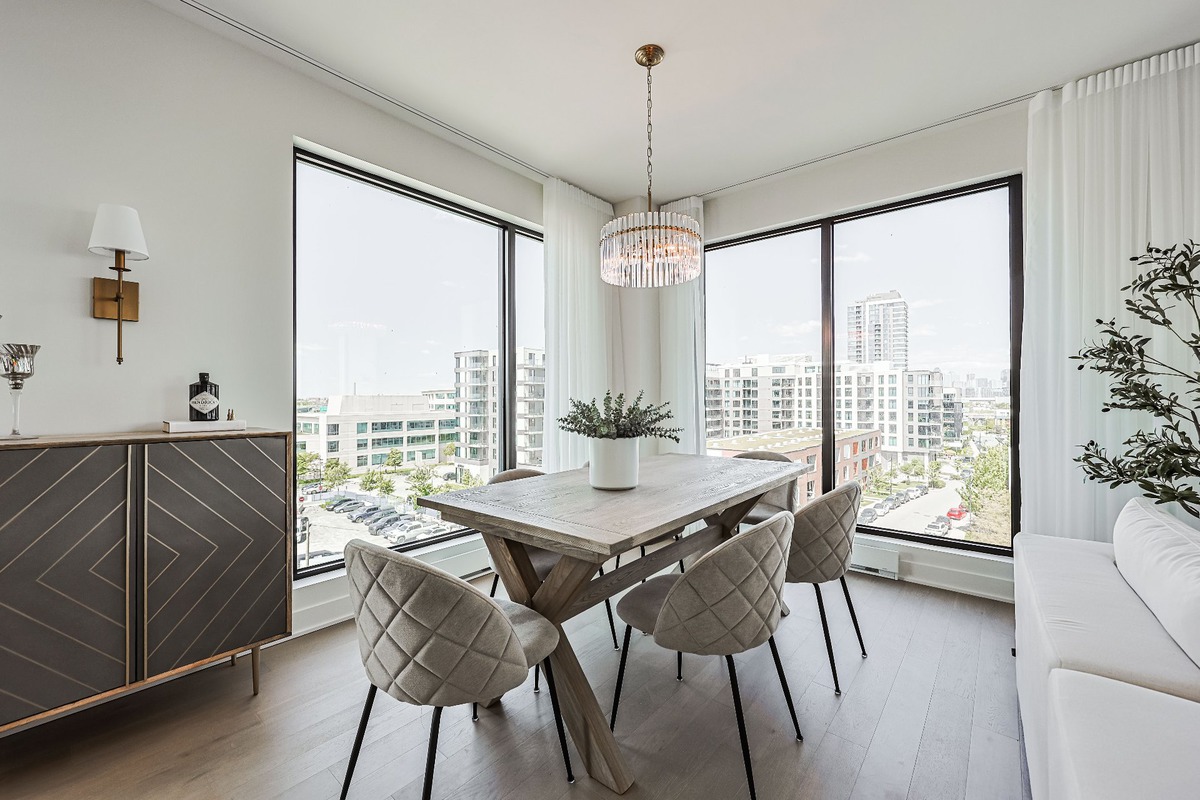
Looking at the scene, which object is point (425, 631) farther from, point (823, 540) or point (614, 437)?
point (823, 540)

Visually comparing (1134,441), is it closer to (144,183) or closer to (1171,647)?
(1171,647)

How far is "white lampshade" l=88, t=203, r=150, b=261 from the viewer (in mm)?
1957

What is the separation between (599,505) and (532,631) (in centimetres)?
48

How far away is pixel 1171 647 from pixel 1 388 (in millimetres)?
3696

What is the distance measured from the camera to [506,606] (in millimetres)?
1854

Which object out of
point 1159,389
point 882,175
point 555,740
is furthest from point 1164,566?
point 882,175

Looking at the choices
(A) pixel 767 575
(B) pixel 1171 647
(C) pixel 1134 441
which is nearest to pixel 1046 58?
(C) pixel 1134 441

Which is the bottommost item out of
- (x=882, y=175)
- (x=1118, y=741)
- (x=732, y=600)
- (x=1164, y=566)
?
(x=1118, y=741)

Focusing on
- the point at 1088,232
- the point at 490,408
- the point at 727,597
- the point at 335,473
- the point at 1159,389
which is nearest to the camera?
the point at 727,597

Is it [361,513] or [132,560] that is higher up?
[132,560]

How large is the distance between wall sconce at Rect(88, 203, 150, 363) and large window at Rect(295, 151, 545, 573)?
74 centimetres

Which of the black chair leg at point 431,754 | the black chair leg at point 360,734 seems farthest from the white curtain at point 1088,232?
the black chair leg at point 360,734

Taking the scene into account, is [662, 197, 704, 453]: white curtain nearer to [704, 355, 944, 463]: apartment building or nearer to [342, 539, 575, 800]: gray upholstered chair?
[704, 355, 944, 463]: apartment building

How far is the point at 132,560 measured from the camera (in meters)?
1.81
